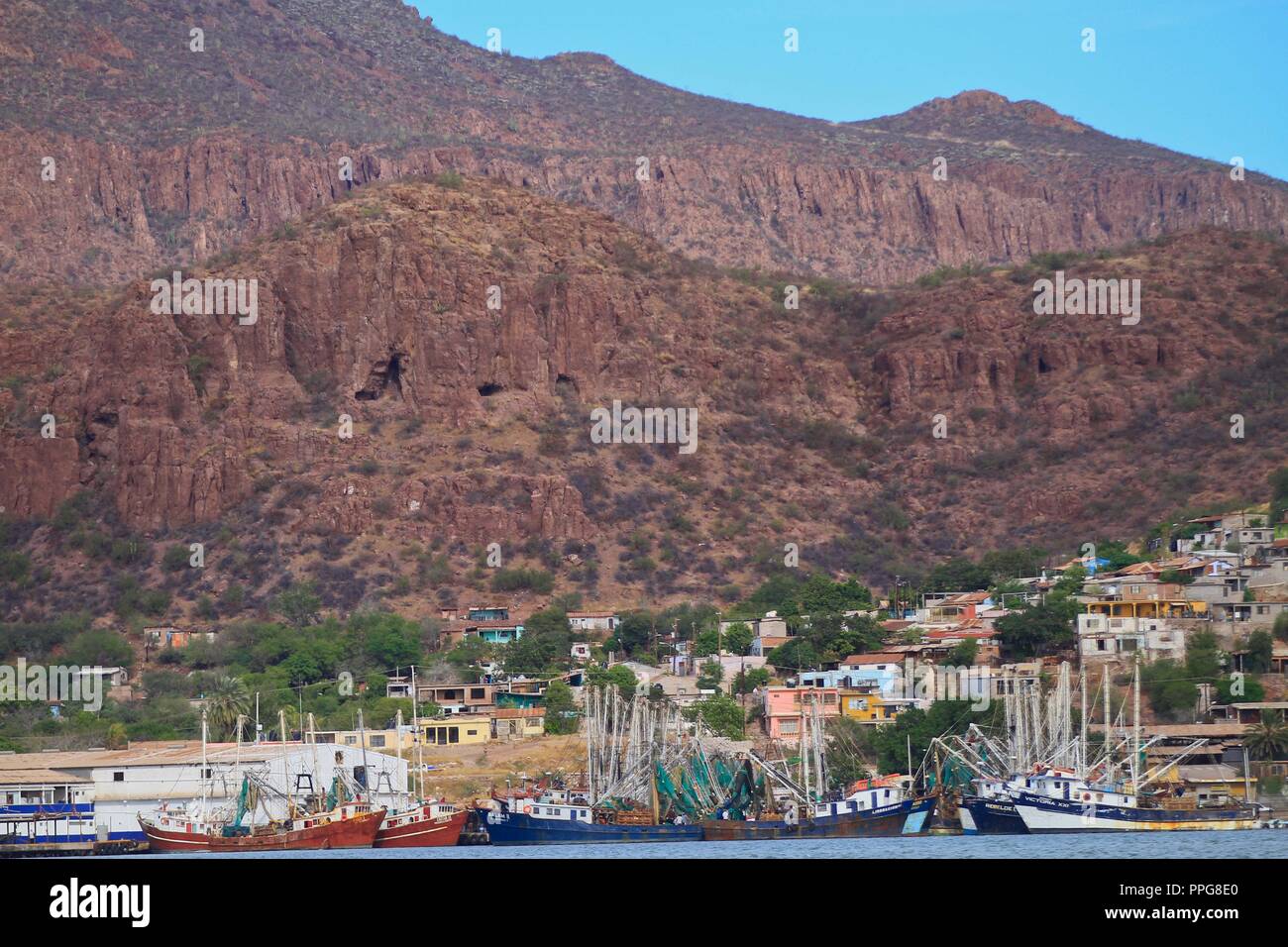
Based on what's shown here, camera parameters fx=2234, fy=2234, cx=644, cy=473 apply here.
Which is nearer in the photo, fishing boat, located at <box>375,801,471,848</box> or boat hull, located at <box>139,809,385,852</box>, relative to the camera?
boat hull, located at <box>139,809,385,852</box>

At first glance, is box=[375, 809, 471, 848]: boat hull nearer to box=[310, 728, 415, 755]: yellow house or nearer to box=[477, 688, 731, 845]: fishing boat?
box=[477, 688, 731, 845]: fishing boat

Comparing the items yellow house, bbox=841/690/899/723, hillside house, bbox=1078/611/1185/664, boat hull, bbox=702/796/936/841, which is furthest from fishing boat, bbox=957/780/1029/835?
hillside house, bbox=1078/611/1185/664

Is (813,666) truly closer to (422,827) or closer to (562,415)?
(422,827)

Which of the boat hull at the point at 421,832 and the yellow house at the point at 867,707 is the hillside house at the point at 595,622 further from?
the boat hull at the point at 421,832

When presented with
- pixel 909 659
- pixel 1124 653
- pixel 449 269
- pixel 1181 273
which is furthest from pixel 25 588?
pixel 1181 273

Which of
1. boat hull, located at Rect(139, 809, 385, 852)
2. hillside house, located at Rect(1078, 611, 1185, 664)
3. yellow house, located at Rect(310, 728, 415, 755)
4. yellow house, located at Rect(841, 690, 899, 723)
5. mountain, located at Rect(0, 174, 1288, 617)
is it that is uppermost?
mountain, located at Rect(0, 174, 1288, 617)

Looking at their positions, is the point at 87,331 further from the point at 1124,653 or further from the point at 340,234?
the point at 1124,653

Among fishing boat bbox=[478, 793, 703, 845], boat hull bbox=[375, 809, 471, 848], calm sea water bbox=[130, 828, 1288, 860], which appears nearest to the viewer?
calm sea water bbox=[130, 828, 1288, 860]

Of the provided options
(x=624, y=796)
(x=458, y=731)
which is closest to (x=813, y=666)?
Answer: (x=458, y=731)
